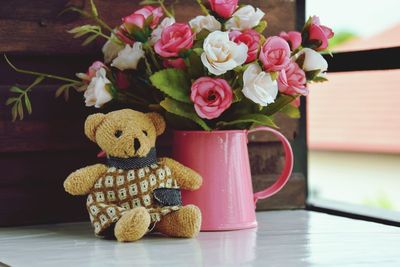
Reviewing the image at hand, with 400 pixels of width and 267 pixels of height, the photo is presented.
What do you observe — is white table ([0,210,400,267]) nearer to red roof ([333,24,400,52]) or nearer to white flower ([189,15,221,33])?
white flower ([189,15,221,33])

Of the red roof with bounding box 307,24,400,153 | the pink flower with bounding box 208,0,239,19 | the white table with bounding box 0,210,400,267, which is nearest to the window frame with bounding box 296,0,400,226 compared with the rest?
the white table with bounding box 0,210,400,267

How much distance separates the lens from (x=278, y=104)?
1.52 meters

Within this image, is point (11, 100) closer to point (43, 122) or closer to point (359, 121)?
point (43, 122)

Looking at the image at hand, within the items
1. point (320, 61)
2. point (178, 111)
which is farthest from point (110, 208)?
point (320, 61)

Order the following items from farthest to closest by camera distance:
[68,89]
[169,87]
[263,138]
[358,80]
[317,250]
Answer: [358,80], [263,138], [68,89], [169,87], [317,250]

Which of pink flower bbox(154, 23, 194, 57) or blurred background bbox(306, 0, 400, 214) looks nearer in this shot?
pink flower bbox(154, 23, 194, 57)

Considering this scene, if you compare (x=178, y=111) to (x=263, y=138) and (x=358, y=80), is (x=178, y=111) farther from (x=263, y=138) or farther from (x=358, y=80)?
(x=358, y=80)

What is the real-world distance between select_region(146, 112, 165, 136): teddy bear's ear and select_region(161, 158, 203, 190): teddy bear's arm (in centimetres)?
6

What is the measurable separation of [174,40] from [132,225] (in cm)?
32

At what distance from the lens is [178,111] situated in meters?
1.43

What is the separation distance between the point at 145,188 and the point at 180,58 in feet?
A: 0.78

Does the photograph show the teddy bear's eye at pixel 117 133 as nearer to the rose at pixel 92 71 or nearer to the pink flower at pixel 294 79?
the rose at pixel 92 71

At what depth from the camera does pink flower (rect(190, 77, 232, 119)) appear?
140 cm

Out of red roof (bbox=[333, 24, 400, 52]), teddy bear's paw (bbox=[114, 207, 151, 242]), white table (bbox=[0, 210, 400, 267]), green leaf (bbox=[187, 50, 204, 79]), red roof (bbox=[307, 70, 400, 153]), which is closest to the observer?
white table (bbox=[0, 210, 400, 267])
